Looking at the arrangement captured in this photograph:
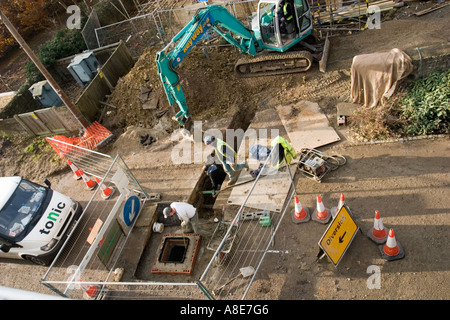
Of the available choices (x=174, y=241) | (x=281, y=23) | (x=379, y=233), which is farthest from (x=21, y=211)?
(x=281, y=23)

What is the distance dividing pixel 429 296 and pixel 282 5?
8.86 m

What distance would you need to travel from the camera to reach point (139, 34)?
17.2 metres

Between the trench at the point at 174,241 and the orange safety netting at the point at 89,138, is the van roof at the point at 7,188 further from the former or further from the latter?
the trench at the point at 174,241

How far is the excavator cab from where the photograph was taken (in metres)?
10.9

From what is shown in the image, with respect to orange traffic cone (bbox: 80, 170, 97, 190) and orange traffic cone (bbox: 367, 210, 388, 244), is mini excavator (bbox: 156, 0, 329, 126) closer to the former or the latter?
orange traffic cone (bbox: 80, 170, 97, 190)

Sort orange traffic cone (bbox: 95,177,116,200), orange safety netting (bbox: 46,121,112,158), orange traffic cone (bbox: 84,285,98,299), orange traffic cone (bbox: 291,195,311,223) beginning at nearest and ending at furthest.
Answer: orange traffic cone (bbox: 84,285,98,299), orange traffic cone (bbox: 291,195,311,223), orange traffic cone (bbox: 95,177,116,200), orange safety netting (bbox: 46,121,112,158)

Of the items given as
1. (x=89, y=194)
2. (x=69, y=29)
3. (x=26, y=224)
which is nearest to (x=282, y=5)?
(x=89, y=194)

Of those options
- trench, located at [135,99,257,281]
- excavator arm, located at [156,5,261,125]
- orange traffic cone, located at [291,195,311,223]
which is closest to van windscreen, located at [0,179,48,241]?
trench, located at [135,99,257,281]

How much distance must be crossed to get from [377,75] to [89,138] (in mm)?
9714

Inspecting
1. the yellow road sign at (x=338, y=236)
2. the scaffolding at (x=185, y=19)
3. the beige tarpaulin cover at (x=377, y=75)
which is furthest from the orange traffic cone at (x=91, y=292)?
the scaffolding at (x=185, y=19)

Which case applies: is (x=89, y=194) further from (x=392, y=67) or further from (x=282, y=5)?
(x=392, y=67)

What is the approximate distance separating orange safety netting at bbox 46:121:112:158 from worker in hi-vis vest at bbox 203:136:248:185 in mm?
5372

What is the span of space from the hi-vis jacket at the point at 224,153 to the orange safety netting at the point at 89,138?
5576mm

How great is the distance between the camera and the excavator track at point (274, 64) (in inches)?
456
